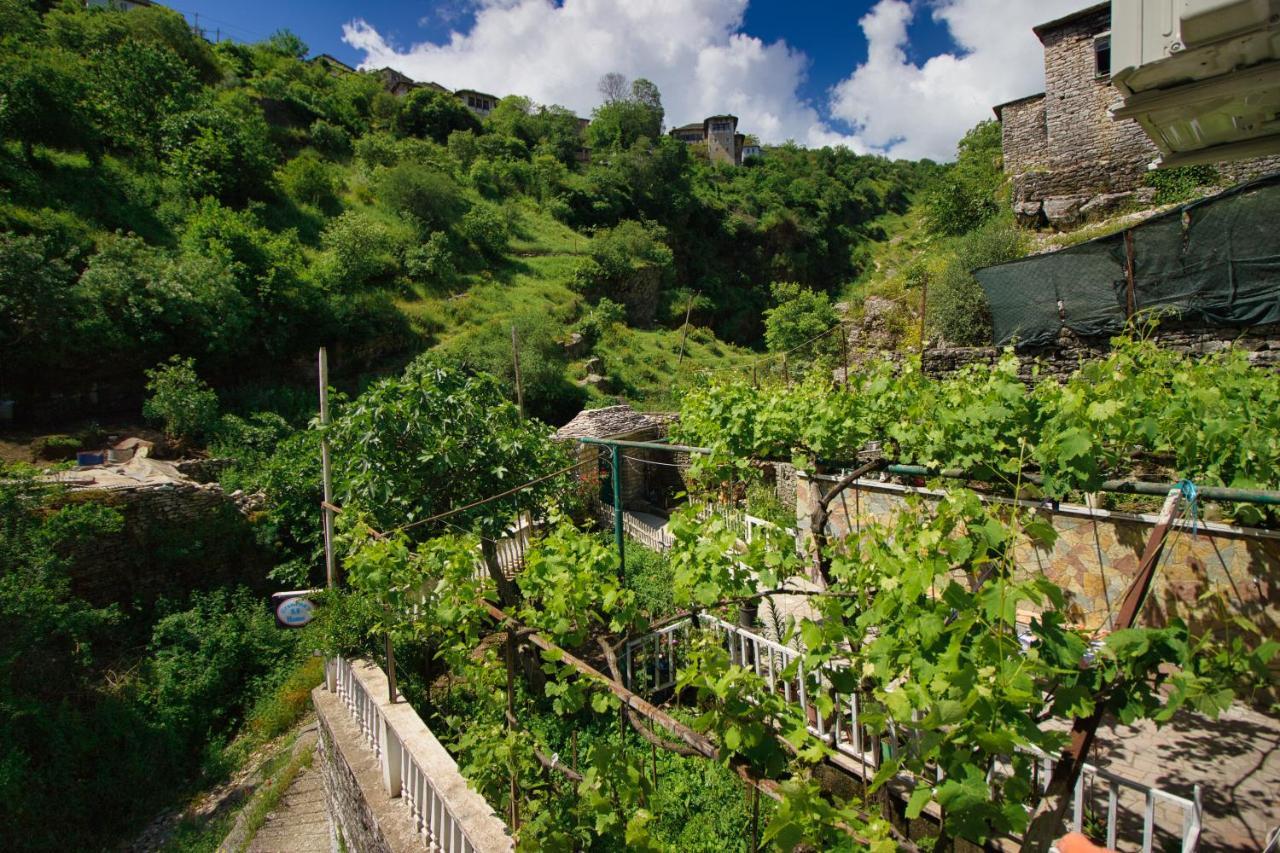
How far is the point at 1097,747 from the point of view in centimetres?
350

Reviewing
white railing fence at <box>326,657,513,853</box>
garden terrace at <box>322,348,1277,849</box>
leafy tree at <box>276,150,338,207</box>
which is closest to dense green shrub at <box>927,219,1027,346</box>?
garden terrace at <box>322,348,1277,849</box>

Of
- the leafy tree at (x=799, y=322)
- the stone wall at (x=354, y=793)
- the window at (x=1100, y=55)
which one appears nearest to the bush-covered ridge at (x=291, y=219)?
the leafy tree at (x=799, y=322)

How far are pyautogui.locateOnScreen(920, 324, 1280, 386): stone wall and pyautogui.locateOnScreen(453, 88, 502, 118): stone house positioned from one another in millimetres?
49969

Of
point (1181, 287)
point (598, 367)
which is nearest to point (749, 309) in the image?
point (598, 367)

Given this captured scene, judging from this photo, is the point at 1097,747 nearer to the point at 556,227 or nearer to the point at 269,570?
the point at 269,570

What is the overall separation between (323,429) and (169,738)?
4.83m

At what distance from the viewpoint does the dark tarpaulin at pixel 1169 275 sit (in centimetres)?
740

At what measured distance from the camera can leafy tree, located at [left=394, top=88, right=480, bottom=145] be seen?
3584 centimetres

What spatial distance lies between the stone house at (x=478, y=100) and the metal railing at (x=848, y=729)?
176 feet

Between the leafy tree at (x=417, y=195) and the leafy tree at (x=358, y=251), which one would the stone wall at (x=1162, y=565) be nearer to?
the leafy tree at (x=358, y=251)

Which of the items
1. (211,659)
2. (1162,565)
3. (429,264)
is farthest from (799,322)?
(211,659)

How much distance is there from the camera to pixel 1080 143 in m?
15.2

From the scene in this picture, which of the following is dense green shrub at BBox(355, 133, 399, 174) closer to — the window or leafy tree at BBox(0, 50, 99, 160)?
leafy tree at BBox(0, 50, 99, 160)

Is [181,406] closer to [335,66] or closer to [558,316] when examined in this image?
[558,316]
